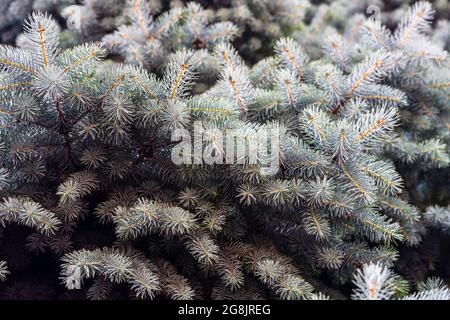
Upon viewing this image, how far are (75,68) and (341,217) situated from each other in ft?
2.72

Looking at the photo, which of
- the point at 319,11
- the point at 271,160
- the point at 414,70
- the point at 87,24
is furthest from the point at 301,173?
the point at 319,11

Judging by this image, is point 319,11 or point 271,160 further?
point 319,11

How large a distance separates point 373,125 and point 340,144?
0.35 ft

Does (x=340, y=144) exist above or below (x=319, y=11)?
below

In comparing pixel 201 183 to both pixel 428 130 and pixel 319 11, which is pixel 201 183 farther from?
pixel 319 11

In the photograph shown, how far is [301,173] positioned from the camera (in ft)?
3.92

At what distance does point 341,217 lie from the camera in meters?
1.25

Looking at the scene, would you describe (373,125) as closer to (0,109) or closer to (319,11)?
(0,109)
